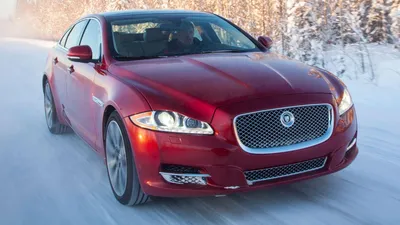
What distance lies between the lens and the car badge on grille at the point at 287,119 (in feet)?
12.0

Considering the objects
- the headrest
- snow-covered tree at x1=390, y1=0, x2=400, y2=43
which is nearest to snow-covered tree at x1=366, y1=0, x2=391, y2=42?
snow-covered tree at x1=390, y1=0, x2=400, y2=43

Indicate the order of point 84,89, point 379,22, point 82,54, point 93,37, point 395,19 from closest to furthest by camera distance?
point 82,54 → point 84,89 → point 93,37 → point 395,19 → point 379,22

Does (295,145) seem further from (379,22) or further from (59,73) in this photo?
(379,22)

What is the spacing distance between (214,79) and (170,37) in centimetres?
129

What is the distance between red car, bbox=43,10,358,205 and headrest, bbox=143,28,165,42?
0.21 m

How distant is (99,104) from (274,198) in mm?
1629

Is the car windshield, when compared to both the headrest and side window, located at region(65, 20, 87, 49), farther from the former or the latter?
side window, located at region(65, 20, 87, 49)

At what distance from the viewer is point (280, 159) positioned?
3.60 m

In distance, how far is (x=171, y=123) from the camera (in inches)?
142

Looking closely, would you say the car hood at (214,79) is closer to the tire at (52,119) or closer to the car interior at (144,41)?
the car interior at (144,41)

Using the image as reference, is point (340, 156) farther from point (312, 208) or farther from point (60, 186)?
point (60, 186)

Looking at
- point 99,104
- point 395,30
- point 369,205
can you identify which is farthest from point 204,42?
point 395,30

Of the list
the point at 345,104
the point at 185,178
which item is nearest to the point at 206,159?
the point at 185,178

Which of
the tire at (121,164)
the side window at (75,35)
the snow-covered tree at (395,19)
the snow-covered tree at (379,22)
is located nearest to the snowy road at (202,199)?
the tire at (121,164)
